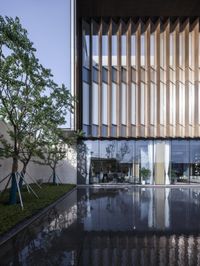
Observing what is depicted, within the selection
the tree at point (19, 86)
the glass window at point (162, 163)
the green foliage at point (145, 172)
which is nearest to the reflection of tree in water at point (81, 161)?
the green foliage at point (145, 172)

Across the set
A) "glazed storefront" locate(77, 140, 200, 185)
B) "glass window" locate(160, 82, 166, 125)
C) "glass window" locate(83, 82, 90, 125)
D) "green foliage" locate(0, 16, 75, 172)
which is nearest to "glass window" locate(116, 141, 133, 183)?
"glazed storefront" locate(77, 140, 200, 185)

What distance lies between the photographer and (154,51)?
30.6 m

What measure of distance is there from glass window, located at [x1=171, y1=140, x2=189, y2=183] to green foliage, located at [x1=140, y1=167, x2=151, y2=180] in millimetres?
2066

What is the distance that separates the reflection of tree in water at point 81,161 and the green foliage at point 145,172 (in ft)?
16.3

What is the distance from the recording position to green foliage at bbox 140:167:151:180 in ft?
106

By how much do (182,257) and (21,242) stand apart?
361 cm

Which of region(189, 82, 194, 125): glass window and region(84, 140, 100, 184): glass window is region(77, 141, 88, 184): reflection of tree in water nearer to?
region(84, 140, 100, 184): glass window

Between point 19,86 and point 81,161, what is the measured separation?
1801 centimetres

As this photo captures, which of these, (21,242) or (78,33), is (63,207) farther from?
(78,33)

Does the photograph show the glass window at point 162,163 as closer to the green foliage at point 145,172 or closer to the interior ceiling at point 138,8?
the green foliage at point 145,172

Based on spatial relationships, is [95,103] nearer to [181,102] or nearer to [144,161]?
[144,161]

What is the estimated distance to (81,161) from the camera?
1235 inches

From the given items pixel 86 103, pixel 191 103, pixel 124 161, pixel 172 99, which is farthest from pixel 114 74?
pixel 124 161

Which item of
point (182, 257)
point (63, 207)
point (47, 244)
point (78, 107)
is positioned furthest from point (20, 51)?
point (78, 107)
